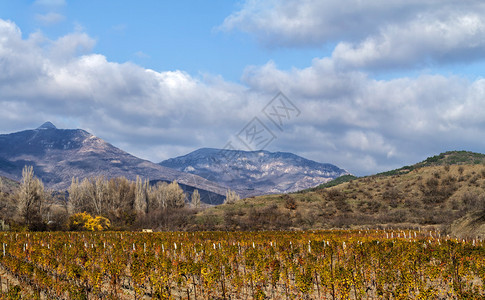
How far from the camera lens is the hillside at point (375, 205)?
2025 inches

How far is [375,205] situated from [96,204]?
2166 inches

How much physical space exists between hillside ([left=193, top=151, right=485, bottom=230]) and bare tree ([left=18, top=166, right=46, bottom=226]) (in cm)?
2421

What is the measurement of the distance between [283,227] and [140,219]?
28.3 metres

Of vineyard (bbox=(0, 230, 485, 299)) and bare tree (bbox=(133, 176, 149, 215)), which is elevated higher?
bare tree (bbox=(133, 176, 149, 215))

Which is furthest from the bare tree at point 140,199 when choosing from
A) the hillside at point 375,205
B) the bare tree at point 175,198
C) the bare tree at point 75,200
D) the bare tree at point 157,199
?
the hillside at point 375,205

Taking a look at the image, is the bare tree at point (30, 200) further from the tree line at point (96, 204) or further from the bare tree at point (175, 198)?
the bare tree at point (175, 198)

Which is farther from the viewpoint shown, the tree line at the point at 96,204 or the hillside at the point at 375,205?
the tree line at the point at 96,204

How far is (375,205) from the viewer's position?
60.7 meters

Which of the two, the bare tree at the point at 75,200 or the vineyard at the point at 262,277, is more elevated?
the bare tree at the point at 75,200

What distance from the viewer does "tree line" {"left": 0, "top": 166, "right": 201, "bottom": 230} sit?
179 ft

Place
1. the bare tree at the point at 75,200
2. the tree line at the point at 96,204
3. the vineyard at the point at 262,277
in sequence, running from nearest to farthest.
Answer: the vineyard at the point at 262,277
the tree line at the point at 96,204
the bare tree at the point at 75,200

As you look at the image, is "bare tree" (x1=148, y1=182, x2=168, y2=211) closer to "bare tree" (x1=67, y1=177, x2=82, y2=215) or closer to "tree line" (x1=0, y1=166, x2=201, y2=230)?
"tree line" (x1=0, y1=166, x2=201, y2=230)

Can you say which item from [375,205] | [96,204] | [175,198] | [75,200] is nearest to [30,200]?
[96,204]

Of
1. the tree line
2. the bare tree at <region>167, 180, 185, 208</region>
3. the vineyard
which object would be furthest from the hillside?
the vineyard
